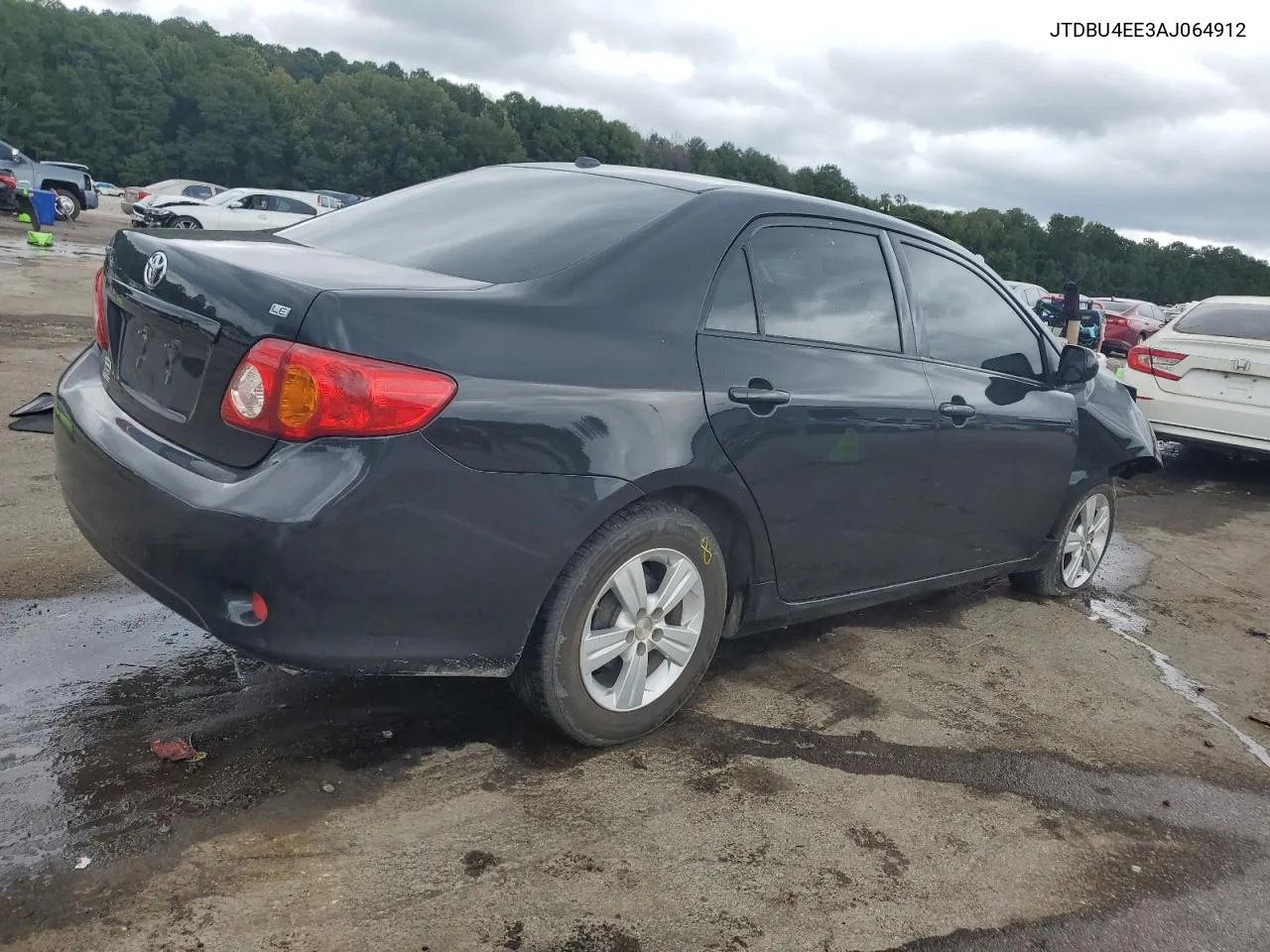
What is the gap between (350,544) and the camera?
247 cm

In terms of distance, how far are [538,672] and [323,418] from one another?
2.97ft

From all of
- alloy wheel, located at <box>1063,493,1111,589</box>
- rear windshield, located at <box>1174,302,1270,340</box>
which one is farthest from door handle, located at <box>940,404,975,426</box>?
rear windshield, located at <box>1174,302,1270,340</box>

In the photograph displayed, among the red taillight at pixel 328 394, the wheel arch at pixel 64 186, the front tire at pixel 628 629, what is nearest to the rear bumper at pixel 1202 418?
the front tire at pixel 628 629

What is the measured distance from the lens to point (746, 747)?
3.27 metres

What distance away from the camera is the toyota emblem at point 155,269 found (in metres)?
2.81

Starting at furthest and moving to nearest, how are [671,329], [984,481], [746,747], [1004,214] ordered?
[1004,214] → [984,481] → [746,747] → [671,329]

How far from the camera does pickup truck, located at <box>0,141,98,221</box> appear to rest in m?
26.2

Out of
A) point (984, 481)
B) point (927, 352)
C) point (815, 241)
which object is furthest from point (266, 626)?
point (984, 481)

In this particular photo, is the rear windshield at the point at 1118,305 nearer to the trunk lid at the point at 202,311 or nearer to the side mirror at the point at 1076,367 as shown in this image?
the side mirror at the point at 1076,367

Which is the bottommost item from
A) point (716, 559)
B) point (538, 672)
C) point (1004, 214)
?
point (538, 672)

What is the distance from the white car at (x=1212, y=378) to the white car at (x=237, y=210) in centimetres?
2053

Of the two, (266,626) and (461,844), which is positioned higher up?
(266,626)

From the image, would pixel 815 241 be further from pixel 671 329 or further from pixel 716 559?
pixel 716 559

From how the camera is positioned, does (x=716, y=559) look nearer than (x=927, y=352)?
Yes
